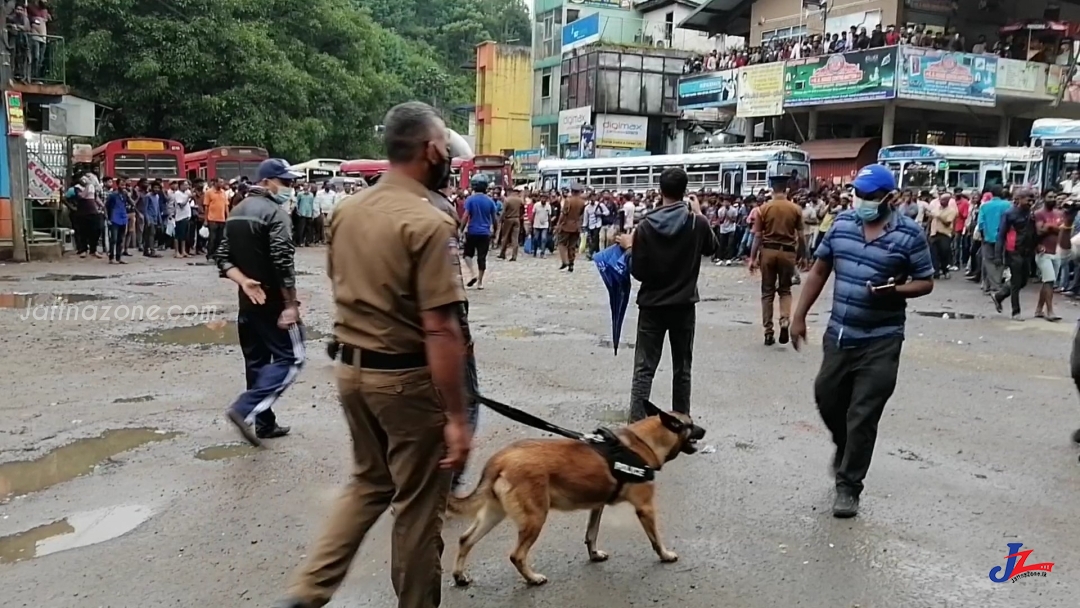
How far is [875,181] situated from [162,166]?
24.0m

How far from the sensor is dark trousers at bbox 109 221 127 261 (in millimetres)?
18047

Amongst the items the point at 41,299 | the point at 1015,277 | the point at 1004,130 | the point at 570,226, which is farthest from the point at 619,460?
the point at 1004,130

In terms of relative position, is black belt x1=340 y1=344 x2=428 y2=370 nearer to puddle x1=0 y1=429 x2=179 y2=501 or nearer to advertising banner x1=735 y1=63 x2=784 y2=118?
puddle x1=0 y1=429 x2=179 y2=501

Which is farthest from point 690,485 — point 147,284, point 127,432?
point 147,284

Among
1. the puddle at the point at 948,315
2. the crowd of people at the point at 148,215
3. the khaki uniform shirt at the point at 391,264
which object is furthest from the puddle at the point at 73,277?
the khaki uniform shirt at the point at 391,264

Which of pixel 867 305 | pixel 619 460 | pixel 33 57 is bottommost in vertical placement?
pixel 619 460

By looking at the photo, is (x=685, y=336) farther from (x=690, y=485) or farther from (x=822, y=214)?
(x=822, y=214)

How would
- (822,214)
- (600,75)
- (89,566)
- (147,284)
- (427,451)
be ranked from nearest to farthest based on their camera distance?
(427,451)
(89,566)
(147,284)
(822,214)
(600,75)

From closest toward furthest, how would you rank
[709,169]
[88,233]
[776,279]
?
1. [776,279]
2. [88,233]
3. [709,169]

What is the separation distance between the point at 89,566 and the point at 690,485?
120 inches

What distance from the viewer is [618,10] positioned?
4331 centimetres

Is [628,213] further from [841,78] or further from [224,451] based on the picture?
[224,451]

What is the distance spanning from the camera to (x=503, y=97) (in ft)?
160

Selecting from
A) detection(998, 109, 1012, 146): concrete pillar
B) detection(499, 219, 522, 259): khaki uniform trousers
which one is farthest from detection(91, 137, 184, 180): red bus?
detection(998, 109, 1012, 146): concrete pillar
